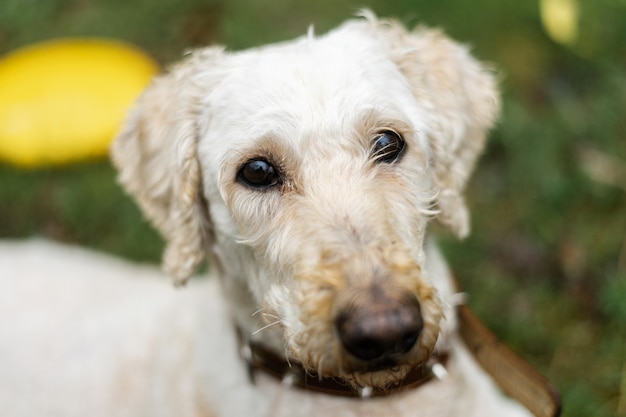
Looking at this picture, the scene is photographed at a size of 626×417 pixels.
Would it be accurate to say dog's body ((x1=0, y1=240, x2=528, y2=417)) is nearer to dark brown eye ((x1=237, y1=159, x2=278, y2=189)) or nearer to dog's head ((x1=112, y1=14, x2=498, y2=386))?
dog's head ((x1=112, y1=14, x2=498, y2=386))

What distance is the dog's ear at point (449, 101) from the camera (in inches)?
120

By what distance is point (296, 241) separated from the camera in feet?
8.50

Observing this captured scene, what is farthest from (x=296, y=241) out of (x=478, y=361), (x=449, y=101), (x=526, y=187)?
(x=526, y=187)

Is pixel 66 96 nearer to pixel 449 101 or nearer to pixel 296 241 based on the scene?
pixel 449 101

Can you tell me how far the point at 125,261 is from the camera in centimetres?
521

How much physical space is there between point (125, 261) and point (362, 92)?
299 centimetres

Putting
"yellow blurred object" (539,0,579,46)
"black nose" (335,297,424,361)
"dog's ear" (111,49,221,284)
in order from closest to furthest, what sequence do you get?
"black nose" (335,297,424,361) → "dog's ear" (111,49,221,284) → "yellow blurred object" (539,0,579,46)

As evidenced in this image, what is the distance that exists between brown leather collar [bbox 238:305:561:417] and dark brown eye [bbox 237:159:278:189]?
67 centimetres

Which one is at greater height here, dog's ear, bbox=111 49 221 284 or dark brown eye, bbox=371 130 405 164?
dark brown eye, bbox=371 130 405 164

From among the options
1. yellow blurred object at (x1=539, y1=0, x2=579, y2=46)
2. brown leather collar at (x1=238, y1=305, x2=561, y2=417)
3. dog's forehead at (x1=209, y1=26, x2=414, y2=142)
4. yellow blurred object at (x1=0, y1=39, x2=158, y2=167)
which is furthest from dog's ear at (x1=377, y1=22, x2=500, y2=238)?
yellow blurred object at (x1=0, y1=39, x2=158, y2=167)

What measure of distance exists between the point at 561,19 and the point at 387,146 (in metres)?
2.97

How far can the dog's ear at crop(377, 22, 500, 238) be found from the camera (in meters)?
3.05

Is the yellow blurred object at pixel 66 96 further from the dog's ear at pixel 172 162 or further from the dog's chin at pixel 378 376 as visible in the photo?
the dog's chin at pixel 378 376

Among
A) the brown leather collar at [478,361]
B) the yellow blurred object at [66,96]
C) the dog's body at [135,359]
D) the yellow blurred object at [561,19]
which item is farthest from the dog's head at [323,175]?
the yellow blurred object at [66,96]
